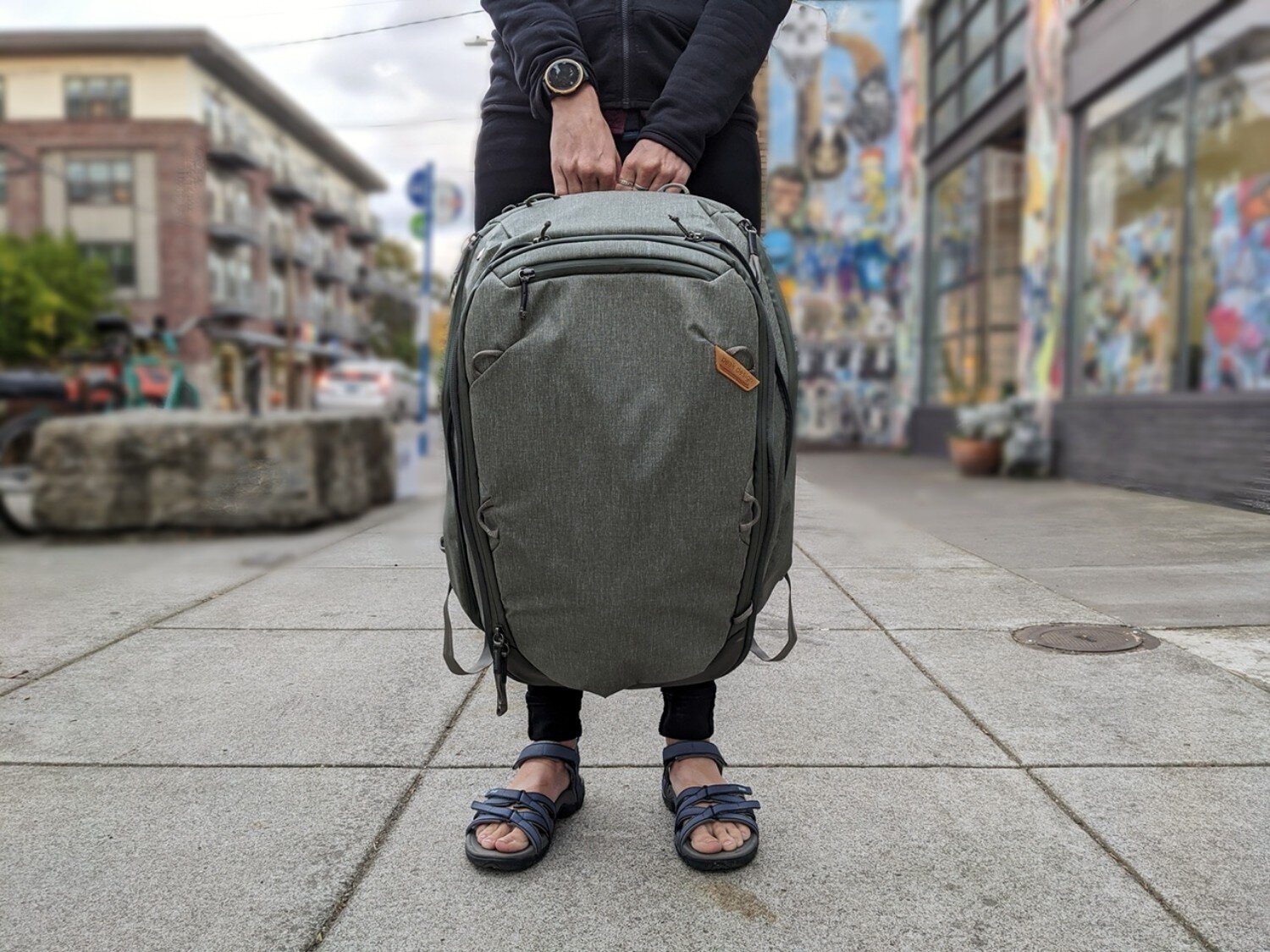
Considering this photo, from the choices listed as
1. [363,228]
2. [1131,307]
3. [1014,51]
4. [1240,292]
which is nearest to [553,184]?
Result: [363,228]

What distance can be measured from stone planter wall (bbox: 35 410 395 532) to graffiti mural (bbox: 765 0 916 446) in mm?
10424

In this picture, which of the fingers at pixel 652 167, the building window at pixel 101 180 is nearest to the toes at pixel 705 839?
→ the fingers at pixel 652 167

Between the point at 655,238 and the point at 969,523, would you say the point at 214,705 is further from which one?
the point at 969,523

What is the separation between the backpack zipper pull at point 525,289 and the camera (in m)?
1.28

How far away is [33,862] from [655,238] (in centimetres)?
135

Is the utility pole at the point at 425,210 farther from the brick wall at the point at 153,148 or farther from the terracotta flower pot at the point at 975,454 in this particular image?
the terracotta flower pot at the point at 975,454

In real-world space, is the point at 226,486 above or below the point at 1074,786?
above

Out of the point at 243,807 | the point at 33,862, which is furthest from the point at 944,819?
the point at 33,862

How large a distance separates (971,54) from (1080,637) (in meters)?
10.4

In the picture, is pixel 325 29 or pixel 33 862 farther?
pixel 325 29

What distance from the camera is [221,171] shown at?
3227 mm

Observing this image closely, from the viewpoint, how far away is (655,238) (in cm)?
131

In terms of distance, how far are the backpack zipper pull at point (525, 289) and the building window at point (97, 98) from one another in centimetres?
210

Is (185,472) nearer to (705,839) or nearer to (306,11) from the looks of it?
(306,11)
